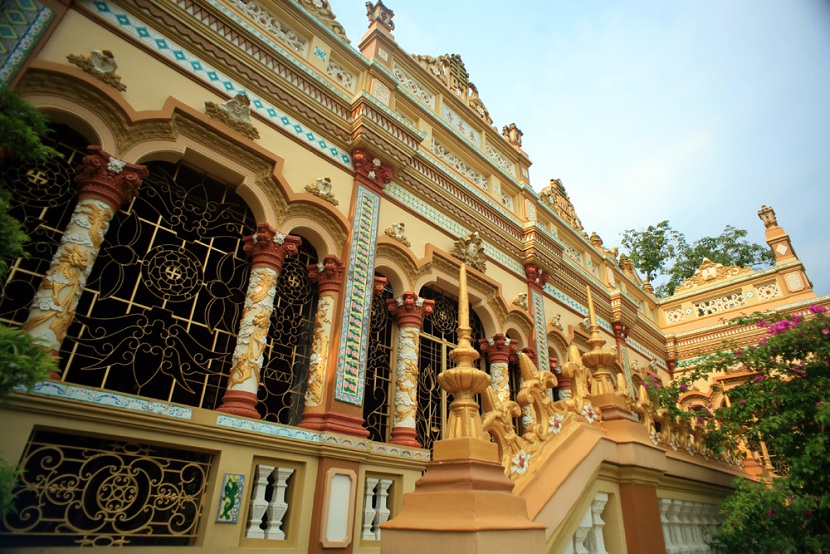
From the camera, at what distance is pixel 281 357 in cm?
559

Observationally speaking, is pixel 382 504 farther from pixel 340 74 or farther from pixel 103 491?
pixel 340 74

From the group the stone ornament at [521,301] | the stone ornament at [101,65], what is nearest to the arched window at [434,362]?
the stone ornament at [521,301]

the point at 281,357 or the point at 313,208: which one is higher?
the point at 313,208

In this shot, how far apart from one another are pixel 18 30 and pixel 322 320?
378cm

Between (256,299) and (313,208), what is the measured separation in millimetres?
1462

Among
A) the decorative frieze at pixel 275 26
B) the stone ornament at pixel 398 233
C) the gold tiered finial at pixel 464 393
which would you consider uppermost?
the decorative frieze at pixel 275 26

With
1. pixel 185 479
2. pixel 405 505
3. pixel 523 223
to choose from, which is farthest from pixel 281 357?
pixel 523 223

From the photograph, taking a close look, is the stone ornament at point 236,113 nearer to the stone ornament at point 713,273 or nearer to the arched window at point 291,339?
the arched window at point 291,339

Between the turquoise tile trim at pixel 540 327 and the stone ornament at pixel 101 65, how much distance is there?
7485 millimetres

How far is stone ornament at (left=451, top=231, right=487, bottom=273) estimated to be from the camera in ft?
26.6

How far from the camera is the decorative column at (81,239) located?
387cm

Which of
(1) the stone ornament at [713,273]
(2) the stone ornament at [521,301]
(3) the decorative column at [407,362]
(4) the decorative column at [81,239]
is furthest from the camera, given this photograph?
(1) the stone ornament at [713,273]

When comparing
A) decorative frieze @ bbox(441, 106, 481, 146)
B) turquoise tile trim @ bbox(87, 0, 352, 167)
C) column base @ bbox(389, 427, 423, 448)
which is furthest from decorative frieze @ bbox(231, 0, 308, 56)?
column base @ bbox(389, 427, 423, 448)

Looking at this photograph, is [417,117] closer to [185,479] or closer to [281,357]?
[281,357]
